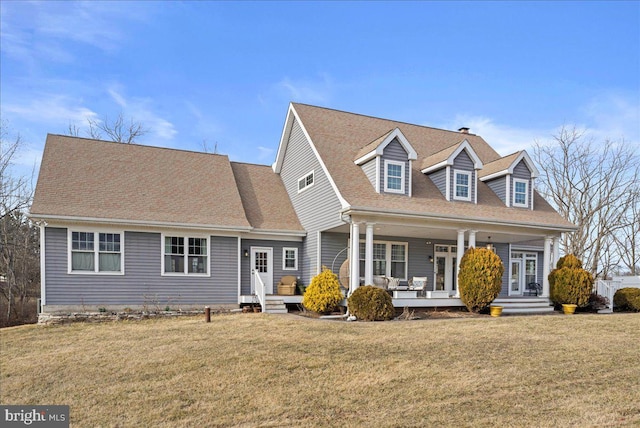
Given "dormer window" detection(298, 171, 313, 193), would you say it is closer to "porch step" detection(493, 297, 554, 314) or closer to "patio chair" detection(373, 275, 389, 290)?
"patio chair" detection(373, 275, 389, 290)

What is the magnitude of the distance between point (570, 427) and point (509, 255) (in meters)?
17.2

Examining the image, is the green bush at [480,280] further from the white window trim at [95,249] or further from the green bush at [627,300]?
the white window trim at [95,249]

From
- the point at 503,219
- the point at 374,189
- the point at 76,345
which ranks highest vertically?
the point at 374,189

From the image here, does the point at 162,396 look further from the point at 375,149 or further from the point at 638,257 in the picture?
the point at 638,257

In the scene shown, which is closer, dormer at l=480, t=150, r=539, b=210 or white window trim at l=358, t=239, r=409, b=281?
white window trim at l=358, t=239, r=409, b=281

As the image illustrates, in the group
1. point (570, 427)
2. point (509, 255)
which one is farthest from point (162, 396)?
point (509, 255)

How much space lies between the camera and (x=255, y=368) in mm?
8234

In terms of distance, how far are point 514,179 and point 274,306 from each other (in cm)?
1122

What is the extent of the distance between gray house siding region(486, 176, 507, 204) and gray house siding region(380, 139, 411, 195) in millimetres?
4929

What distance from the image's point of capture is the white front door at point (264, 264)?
17547 mm

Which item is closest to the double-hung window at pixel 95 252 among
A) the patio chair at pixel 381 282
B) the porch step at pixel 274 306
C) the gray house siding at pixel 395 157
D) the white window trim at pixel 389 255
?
the porch step at pixel 274 306

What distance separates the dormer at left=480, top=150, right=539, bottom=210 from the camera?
18.6 meters

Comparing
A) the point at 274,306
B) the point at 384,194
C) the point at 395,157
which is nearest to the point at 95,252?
the point at 274,306

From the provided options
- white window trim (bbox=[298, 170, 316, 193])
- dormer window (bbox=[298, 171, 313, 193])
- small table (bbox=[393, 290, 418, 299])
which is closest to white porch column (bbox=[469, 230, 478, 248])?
small table (bbox=[393, 290, 418, 299])
